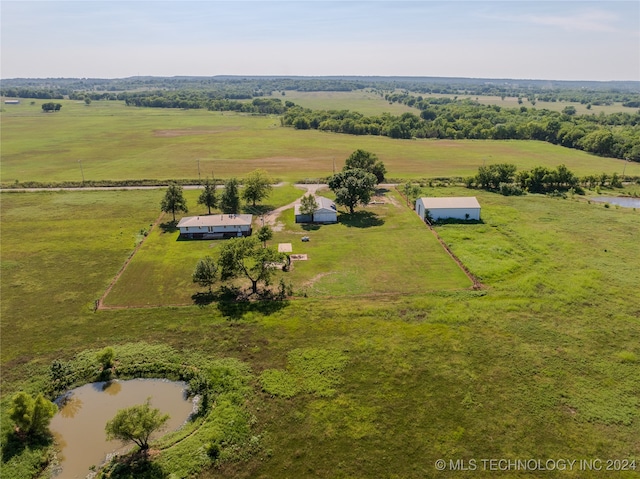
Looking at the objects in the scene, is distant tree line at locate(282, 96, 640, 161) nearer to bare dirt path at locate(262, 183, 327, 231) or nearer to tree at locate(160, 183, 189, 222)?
bare dirt path at locate(262, 183, 327, 231)

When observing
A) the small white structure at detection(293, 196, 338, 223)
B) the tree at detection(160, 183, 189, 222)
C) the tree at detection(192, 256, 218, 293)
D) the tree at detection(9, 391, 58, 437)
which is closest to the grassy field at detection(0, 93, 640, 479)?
the tree at detection(9, 391, 58, 437)

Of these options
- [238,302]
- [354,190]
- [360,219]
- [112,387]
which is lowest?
[112,387]

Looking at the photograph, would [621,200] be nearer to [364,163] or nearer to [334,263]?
[364,163]

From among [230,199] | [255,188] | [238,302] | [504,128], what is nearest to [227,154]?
[255,188]

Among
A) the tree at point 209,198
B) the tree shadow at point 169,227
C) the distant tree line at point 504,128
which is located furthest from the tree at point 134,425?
the distant tree line at point 504,128

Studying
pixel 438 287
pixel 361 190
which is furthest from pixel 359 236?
pixel 438 287

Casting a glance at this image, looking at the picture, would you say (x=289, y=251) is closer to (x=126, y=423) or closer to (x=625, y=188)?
(x=126, y=423)
